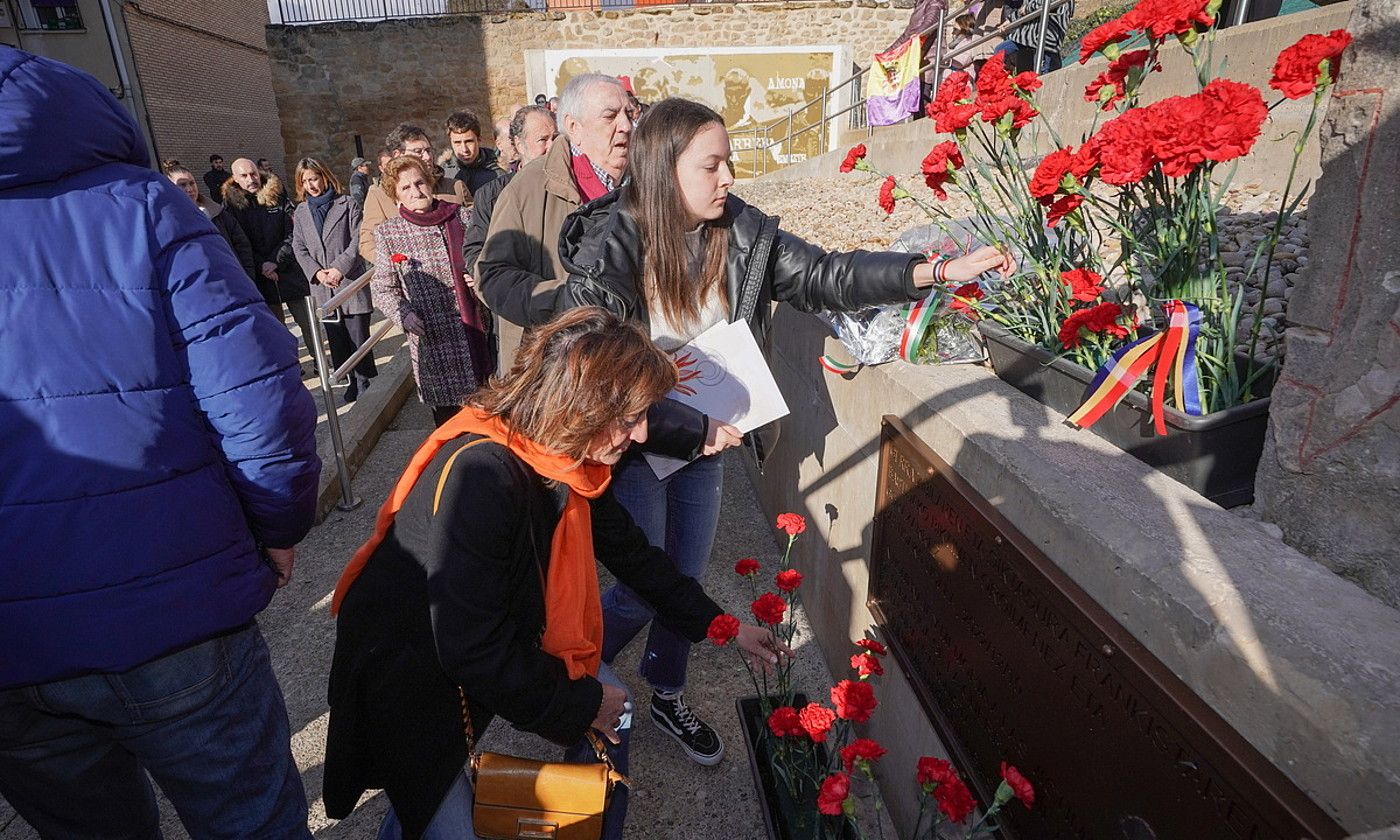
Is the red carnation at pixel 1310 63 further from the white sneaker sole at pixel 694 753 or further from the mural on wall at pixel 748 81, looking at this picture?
the mural on wall at pixel 748 81

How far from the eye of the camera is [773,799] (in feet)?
7.06

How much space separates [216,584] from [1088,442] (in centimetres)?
178

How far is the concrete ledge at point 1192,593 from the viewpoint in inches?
33.8

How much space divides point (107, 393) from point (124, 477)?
5.6 inches

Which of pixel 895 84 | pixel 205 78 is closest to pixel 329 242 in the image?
pixel 895 84

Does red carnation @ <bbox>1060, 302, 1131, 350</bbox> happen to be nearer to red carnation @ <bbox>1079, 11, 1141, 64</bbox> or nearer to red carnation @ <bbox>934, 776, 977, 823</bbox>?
red carnation @ <bbox>1079, 11, 1141, 64</bbox>

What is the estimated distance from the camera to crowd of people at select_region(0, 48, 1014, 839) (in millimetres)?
1246

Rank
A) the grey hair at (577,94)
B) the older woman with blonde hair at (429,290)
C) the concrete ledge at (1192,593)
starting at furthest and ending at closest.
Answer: the older woman with blonde hair at (429,290), the grey hair at (577,94), the concrete ledge at (1192,593)

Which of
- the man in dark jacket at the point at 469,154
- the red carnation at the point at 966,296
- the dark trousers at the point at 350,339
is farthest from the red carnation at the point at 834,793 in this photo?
the dark trousers at the point at 350,339

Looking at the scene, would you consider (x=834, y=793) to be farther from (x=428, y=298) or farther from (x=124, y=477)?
(x=428, y=298)

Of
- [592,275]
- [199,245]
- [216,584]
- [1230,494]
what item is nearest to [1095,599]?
[1230,494]

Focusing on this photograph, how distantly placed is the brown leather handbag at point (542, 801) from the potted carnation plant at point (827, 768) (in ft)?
1.36

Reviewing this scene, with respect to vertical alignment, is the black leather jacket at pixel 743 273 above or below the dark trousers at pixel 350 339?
above

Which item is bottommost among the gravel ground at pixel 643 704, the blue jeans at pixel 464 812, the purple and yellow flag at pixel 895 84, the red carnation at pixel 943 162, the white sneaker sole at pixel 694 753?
the gravel ground at pixel 643 704
